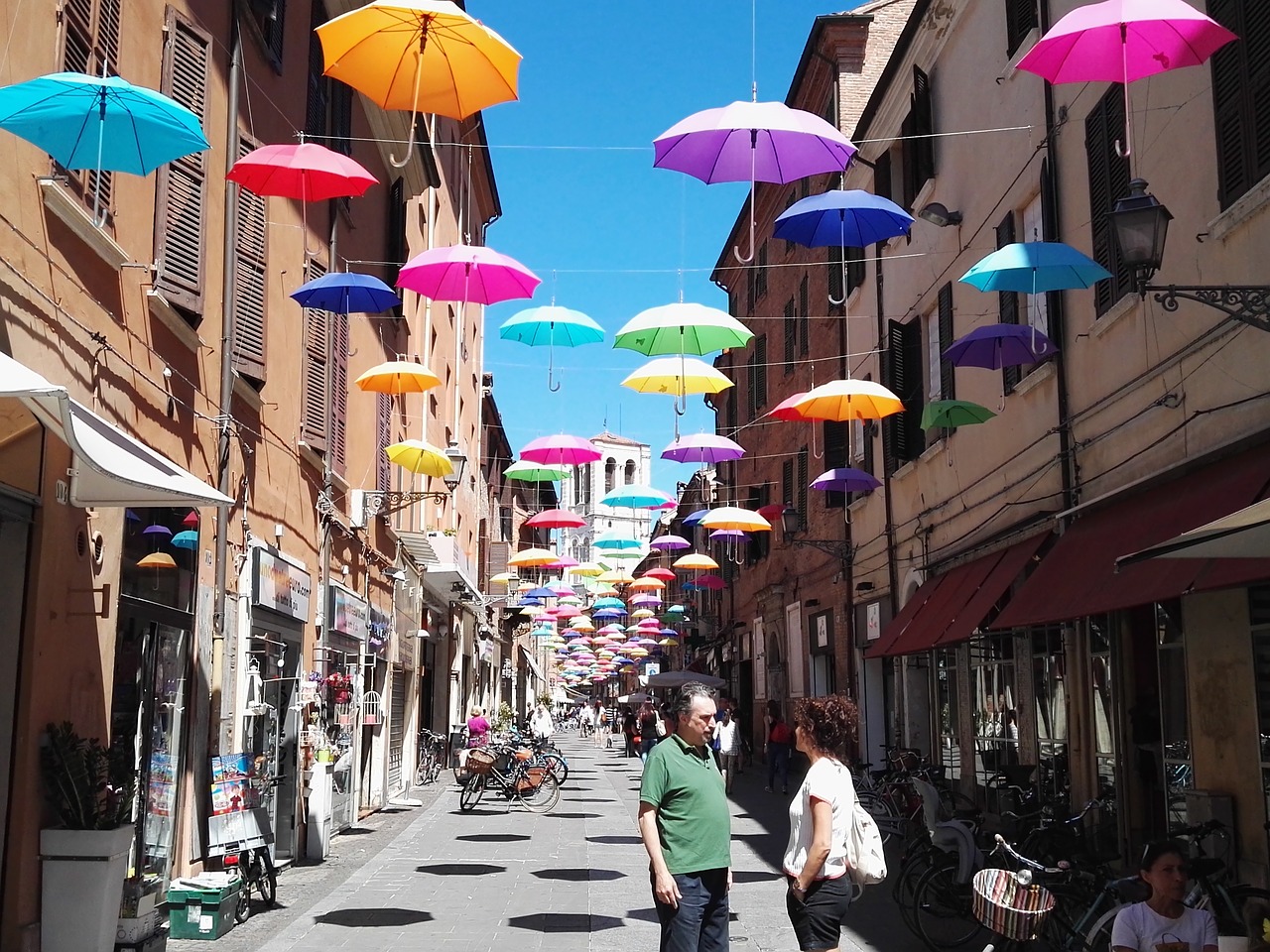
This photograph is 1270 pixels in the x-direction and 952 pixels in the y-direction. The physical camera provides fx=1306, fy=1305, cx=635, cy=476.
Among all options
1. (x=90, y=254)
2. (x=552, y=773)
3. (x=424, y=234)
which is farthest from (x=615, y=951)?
(x=424, y=234)

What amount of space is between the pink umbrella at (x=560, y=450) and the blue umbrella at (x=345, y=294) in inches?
338

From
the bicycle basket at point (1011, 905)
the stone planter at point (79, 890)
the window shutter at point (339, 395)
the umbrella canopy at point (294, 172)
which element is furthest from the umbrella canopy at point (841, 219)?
the stone planter at point (79, 890)

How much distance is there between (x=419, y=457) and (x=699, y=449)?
628 cm

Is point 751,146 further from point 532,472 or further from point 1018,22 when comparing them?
point 532,472

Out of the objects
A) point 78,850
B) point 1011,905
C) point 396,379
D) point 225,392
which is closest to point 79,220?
point 225,392

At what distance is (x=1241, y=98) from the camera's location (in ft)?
33.0

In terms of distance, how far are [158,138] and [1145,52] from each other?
21.8 ft

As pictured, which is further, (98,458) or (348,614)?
(348,614)

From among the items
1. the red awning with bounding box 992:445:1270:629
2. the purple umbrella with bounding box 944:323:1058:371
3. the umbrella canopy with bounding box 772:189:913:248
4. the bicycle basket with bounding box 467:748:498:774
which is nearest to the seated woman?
the red awning with bounding box 992:445:1270:629

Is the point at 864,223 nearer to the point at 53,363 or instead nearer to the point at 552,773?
the point at 53,363

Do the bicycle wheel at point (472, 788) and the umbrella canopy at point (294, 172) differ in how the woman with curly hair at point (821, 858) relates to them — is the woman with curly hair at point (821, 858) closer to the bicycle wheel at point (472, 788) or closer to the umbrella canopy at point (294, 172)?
the umbrella canopy at point (294, 172)

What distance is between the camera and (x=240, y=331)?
40.7 feet

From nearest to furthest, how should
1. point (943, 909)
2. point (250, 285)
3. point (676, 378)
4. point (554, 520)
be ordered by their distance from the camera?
point (943, 909) → point (250, 285) → point (676, 378) → point (554, 520)

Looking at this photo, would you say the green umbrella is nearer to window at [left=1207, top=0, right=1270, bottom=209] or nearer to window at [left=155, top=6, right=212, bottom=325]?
window at [left=1207, top=0, right=1270, bottom=209]
